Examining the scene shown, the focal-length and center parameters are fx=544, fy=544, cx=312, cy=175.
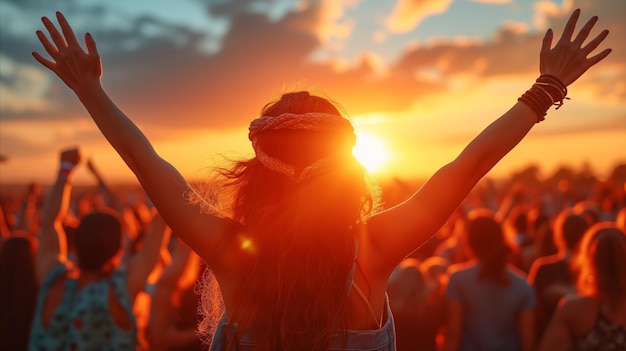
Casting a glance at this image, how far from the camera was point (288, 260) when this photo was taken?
6.21 feet

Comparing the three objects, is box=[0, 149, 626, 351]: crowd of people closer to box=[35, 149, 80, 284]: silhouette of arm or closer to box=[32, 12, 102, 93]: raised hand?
box=[35, 149, 80, 284]: silhouette of arm

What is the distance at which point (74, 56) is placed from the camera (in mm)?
1956

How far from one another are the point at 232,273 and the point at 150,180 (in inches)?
16.9

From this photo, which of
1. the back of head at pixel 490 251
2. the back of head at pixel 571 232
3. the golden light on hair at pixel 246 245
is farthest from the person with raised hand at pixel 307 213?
the back of head at pixel 571 232

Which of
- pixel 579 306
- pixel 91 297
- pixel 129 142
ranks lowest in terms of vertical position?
pixel 579 306

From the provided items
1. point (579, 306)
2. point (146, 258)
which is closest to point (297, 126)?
point (146, 258)

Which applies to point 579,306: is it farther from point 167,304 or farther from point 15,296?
point 15,296

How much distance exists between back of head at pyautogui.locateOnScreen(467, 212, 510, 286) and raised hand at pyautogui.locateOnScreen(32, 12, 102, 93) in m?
3.38

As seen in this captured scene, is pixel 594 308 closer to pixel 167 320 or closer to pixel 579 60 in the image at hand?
pixel 579 60

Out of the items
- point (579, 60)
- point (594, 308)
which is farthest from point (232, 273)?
point (594, 308)

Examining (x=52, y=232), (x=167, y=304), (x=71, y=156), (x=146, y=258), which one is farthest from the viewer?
(x=167, y=304)

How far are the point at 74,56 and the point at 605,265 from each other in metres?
3.30

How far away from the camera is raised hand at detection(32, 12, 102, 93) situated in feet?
6.40

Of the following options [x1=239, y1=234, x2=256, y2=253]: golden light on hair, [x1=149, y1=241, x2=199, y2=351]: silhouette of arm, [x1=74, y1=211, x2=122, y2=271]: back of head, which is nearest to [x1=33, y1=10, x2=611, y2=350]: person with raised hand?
[x1=239, y1=234, x2=256, y2=253]: golden light on hair
